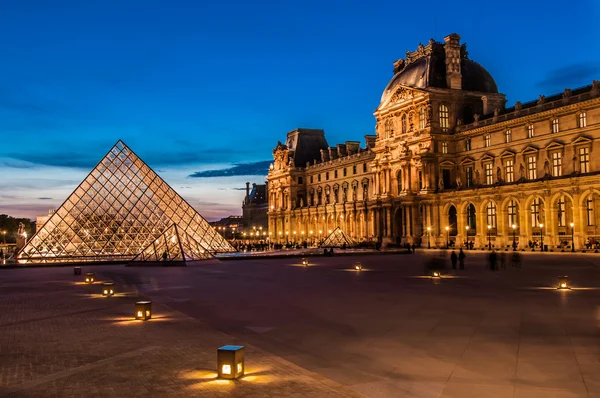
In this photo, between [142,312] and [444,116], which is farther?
[444,116]

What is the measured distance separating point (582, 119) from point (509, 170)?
9.43 metres

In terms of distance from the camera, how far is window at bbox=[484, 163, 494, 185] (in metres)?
58.6

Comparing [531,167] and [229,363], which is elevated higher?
[531,167]

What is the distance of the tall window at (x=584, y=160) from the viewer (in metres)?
48.3

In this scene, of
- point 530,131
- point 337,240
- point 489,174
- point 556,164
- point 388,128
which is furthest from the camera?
point 388,128

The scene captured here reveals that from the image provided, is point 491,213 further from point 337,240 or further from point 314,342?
point 314,342

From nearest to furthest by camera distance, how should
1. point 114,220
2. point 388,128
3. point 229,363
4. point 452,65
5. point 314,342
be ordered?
point 229,363
point 314,342
point 114,220
point 452,65
point 388,128

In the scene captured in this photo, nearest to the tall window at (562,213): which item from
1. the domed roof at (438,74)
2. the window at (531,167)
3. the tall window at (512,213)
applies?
the tall window at (512,213)

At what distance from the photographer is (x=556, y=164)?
51438 millimetres

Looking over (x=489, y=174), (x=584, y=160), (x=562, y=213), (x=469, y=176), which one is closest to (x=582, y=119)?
(x=584, y=160)

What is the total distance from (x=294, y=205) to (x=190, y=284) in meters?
74.1

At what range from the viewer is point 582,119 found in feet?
159

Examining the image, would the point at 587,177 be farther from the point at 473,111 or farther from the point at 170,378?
the point at 170,378

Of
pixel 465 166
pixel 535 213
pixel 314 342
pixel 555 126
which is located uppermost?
pixel 555 126
